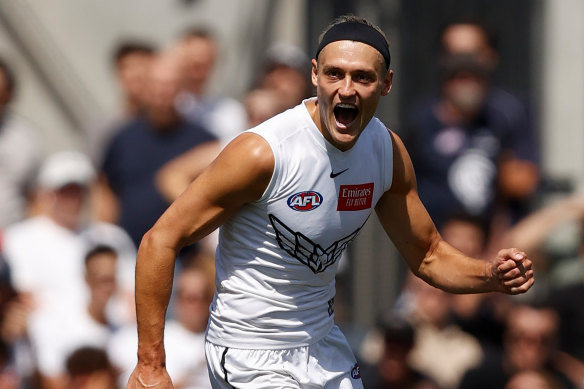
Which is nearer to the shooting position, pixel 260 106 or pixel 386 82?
pixel 386 82

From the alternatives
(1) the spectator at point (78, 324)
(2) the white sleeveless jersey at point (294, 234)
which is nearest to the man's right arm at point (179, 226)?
(2) the white sleeveless jersey at point (294, 234)

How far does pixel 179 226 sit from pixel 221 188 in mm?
206

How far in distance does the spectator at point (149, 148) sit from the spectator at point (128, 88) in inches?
10.5

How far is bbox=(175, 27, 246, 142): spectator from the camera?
862cm

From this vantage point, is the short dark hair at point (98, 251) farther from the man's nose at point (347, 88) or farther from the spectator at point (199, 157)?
the man's nose at point (347, 88)

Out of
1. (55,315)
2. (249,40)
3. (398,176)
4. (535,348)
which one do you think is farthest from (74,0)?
(398,176)

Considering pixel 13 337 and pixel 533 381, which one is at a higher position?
pixel 13 337

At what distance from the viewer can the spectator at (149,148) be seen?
795cm

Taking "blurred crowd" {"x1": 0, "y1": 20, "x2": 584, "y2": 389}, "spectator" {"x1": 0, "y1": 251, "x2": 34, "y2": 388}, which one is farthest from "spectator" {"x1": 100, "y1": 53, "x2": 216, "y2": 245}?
"spectator" {"x1": 0, "y1": 251, "x2": 34, "y2": 388}

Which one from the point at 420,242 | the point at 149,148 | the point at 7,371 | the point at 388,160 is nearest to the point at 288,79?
the point at 149,148

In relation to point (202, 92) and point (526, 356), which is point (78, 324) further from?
point (526, 356)

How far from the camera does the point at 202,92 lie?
9.08 meters

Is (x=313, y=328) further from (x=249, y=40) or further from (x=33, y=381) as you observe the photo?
(x=249, y=40)

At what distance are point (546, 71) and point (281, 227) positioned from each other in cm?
604
